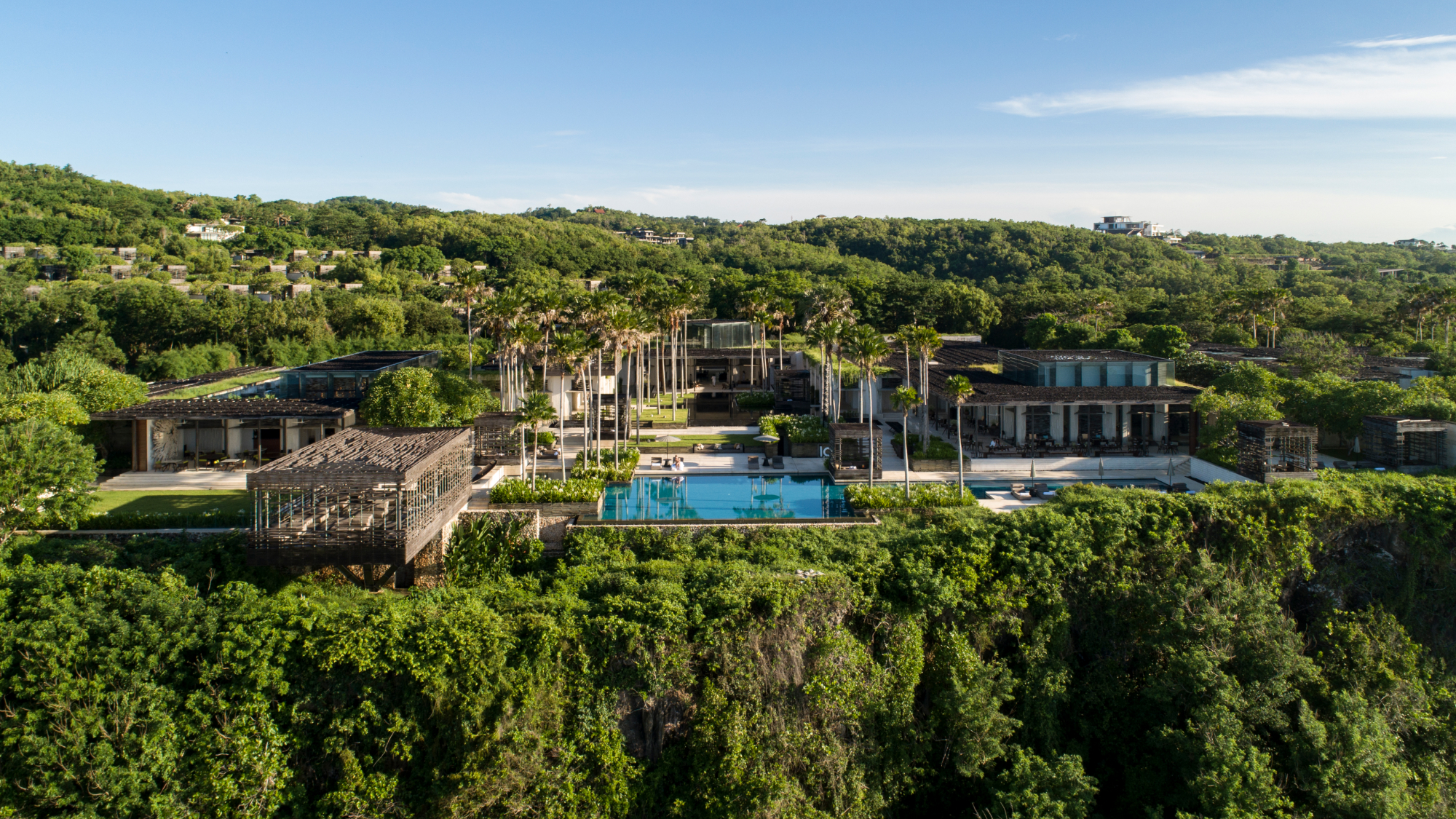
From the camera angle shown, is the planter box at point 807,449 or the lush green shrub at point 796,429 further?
the lush green shrub at point 796,429

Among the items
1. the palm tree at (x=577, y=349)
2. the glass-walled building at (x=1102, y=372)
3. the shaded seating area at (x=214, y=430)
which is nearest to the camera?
the shaded seating area at (x=214, y=430)

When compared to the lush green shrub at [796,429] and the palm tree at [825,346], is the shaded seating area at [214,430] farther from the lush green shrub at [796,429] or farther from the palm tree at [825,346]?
the palm tree at [825,346]

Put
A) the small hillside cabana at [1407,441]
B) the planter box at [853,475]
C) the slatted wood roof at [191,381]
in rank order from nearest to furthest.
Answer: the small hillside cabana at [1407,441]
the planter box at [853,475]
the slatted wood roof at [191,381]

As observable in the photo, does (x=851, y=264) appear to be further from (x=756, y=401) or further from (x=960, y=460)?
(x=960, y=460)

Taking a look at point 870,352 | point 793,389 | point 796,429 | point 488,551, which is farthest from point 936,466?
point 793,389

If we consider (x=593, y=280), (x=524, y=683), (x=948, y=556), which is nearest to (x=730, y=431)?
(x=948, y=556)

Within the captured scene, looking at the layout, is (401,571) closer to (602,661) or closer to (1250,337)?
(602,661)

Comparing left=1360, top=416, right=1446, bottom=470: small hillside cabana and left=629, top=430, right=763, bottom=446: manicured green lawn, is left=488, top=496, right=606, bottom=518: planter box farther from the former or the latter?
left=1360, top=416, right=1446, bottom=470: small hillside cabana

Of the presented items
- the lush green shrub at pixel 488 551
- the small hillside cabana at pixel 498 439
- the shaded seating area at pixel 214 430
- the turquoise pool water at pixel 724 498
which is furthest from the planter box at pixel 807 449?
the shaded seating area at pixel 214 430
